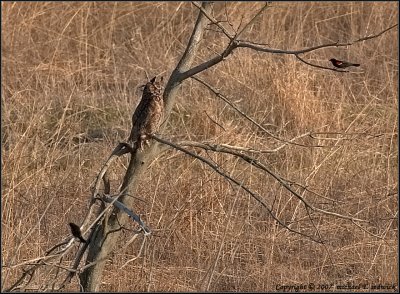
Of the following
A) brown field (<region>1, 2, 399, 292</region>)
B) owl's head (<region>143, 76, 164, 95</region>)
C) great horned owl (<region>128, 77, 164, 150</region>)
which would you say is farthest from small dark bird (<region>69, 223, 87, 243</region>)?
owl's head (<region>143, 76, 164, 95</region>)

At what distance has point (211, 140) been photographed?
3346 millimetres

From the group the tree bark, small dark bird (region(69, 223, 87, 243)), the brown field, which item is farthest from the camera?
the brown field

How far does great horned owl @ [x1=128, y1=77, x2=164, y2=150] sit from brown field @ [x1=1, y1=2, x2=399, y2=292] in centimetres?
41

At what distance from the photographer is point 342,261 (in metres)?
3.69

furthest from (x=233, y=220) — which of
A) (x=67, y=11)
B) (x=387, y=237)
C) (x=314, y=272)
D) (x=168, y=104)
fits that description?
(x=67, y=11)

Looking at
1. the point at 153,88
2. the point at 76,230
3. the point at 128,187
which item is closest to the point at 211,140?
the point at 153,88

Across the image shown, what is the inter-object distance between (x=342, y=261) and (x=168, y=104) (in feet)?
4.13

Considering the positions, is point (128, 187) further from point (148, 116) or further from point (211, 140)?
point (211, 140)

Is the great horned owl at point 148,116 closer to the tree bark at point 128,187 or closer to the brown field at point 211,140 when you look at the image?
the tree bark at point 128,187

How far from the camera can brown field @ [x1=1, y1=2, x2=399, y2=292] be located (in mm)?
3604

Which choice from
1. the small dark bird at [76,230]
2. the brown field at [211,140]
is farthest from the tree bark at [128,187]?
the small dark bird at [76,230]

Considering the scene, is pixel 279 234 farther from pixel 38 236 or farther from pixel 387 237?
pixel 38 236

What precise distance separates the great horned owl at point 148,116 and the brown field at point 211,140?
0.41m

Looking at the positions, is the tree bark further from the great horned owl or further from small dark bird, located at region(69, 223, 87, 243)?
small dark bird, located at region(69, 223, 87, 243)
